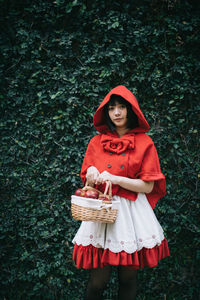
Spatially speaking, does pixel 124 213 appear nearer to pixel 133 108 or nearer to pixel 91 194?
pixel 91 194

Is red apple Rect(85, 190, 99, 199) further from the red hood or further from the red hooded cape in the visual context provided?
the red hood

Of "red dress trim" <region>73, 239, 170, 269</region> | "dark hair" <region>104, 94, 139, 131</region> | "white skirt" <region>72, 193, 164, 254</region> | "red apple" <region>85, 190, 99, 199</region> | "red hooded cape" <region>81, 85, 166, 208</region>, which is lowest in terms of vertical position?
"red dress trim" <region>73, 239, 170, 269</region>

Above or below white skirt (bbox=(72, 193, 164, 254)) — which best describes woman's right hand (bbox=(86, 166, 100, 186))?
above

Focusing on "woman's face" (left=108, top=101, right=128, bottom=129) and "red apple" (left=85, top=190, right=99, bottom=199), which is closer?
"red apple" (left=85, top=190, right=99, bottom=199)

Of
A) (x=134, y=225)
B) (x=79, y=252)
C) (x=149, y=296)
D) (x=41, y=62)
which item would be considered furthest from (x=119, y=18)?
(x=149, y=296)

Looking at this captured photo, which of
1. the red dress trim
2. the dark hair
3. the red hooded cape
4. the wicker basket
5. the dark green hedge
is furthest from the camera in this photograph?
the dark green hedge

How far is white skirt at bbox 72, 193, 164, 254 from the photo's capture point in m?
1.63

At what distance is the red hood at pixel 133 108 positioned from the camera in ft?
5.85

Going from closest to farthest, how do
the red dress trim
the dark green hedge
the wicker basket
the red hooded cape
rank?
the wicker basket < the red dress trim < the red hooded cape < the dark green hedge

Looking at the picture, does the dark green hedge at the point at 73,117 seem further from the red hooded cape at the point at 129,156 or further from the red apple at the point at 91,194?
the red apple at the point at 91,194

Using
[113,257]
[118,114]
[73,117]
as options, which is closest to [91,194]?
[113,257]

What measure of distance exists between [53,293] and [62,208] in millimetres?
1020

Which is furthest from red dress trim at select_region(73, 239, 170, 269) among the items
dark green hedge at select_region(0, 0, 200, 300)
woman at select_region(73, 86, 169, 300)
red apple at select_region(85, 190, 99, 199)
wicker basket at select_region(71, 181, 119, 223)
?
dark green hedge at select_region(0, 0, 200, 300)

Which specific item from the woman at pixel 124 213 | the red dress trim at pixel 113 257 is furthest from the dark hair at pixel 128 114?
the red dress trim at pixel 113 257
